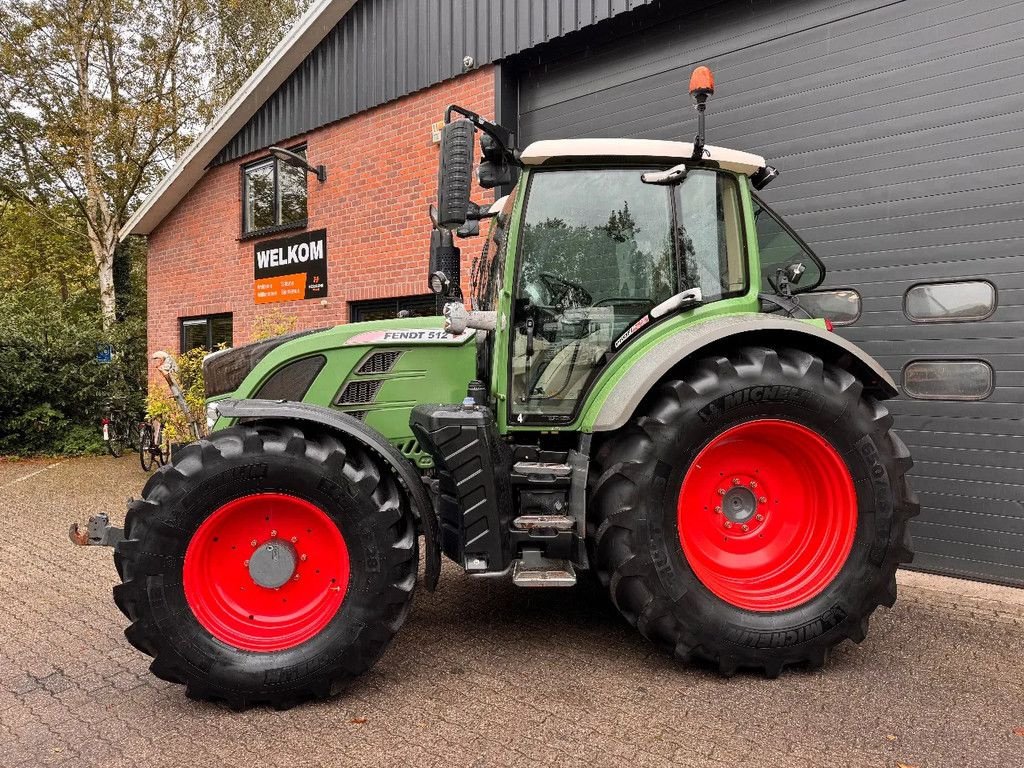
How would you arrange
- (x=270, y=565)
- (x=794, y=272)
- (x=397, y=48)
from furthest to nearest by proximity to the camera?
(x=397, y=48) → (x=794, y=272) → (x=270, y=565)

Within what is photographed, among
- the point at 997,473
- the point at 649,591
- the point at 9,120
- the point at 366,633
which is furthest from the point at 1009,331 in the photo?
the point at 9,120

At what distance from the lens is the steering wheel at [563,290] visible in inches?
130

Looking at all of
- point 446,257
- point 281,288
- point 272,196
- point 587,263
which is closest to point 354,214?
point 281,288

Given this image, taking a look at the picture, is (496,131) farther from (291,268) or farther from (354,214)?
(291,268)

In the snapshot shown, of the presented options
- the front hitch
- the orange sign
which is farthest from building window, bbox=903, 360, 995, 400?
the orange sign

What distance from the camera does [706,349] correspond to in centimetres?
321

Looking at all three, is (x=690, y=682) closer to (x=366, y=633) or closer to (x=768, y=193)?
(x=366, y=633)

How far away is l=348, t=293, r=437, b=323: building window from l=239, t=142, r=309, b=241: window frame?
4.85 feet

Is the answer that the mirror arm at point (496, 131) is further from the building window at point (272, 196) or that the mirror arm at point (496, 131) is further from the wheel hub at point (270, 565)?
the building window at point (272, 196)

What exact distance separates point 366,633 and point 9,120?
17.7 meters

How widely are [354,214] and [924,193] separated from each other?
20.4ft

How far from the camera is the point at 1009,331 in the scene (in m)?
4.46

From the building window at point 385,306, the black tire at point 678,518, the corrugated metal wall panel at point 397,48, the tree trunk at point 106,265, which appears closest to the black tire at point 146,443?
the building window at point 385,306

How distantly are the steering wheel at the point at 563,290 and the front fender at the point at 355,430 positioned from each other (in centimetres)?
104
